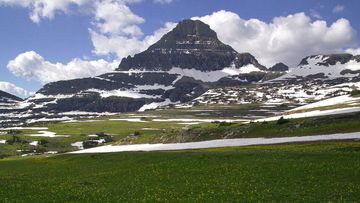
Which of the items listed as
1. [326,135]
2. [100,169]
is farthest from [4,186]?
[326,135]

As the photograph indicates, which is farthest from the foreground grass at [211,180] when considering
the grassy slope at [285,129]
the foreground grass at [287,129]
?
the grassy slope at [285,129]

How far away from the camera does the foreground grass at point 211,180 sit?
33469mm

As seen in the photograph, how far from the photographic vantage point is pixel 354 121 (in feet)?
274

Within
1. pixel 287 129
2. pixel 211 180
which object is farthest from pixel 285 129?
pixel 211 180

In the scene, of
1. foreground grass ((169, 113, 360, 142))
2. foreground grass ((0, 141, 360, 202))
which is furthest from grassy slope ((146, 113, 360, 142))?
foreground grass ((0, 141, 360, 202))

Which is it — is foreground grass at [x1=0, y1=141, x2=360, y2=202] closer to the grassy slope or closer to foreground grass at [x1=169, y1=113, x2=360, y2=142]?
foreground grass at [x1=169, y1=113, x2=360, y2=142]

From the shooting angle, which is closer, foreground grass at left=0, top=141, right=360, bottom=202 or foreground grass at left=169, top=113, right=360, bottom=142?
foreground grass at left=0, top=141, right=360, bottom=202

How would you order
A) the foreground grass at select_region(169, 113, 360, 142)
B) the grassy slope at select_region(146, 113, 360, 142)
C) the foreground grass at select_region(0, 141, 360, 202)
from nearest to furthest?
the foreground grass at select_region(0, 141, 360, 202) → the foreground grass at select_region(169, 113, 360, 142) → the grassy slope at select_region(146, 113, 360, 142)

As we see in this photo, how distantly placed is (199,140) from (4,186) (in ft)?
216

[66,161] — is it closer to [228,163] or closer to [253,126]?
[228,163]

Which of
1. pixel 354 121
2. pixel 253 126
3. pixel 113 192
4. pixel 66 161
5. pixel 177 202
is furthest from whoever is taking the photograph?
pixel 253 126

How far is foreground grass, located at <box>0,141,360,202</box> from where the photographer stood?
110 feet

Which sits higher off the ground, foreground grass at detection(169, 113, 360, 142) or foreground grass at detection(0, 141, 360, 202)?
foreground grass at detection(169, 113, 360, 142)

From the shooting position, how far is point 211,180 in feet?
138
